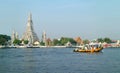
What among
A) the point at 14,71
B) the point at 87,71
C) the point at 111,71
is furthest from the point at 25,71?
the point at 111,71

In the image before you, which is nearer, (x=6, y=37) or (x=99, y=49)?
(x=99, y=49)

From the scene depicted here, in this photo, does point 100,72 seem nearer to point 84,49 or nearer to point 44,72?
point 44,72

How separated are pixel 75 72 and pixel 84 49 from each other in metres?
67.4

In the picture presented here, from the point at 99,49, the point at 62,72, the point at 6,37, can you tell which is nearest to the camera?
the point at 62,72

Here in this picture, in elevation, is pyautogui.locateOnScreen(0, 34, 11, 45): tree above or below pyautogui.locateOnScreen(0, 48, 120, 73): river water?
above

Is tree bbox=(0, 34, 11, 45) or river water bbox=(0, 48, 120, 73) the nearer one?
river water bbox=(0, 48, 120, 73)

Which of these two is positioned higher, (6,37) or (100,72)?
(6,37)

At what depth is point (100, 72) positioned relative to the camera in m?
37.1

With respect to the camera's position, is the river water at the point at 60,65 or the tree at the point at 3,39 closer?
the river water at the point at 60,65

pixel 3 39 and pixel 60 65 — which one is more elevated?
pixel 3 39

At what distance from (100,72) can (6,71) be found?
10763 mm

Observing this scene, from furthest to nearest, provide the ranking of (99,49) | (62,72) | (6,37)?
(6,37) < (99,49) < (62,72)

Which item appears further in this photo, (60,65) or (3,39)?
(3,39)

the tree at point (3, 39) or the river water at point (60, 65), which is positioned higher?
the tree at point (3, 39)
